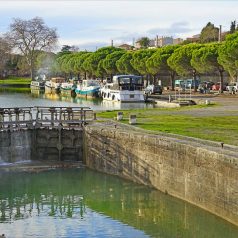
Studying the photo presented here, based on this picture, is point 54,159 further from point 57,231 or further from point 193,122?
point 57,231

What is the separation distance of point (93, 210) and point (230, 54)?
134 ft

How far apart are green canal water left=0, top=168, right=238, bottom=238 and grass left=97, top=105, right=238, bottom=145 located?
11.5ft

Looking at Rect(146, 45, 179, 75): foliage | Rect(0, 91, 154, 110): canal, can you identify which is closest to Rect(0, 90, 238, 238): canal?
Rect(0, 91, 154, 110): canal

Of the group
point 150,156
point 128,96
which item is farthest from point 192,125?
point 128,96

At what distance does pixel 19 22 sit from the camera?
140 metres

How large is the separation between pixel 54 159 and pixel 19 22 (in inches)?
4292

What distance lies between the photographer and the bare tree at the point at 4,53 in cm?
14412

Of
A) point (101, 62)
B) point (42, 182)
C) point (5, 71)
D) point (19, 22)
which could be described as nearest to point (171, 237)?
point (42, 182)

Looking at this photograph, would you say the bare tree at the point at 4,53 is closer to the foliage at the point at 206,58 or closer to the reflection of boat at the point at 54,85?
the reflection of boat at the point at 54,85

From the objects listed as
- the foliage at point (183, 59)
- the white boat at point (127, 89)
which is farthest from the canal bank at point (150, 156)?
the foliage at point (183, 59)

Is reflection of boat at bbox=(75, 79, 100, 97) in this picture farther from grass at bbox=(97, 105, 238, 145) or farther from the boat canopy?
grass at bbox=(97, 105, 238, 145)

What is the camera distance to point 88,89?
90.6m

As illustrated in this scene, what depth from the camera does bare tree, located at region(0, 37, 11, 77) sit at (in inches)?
5674

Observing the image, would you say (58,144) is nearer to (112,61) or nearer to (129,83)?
(129,83)
